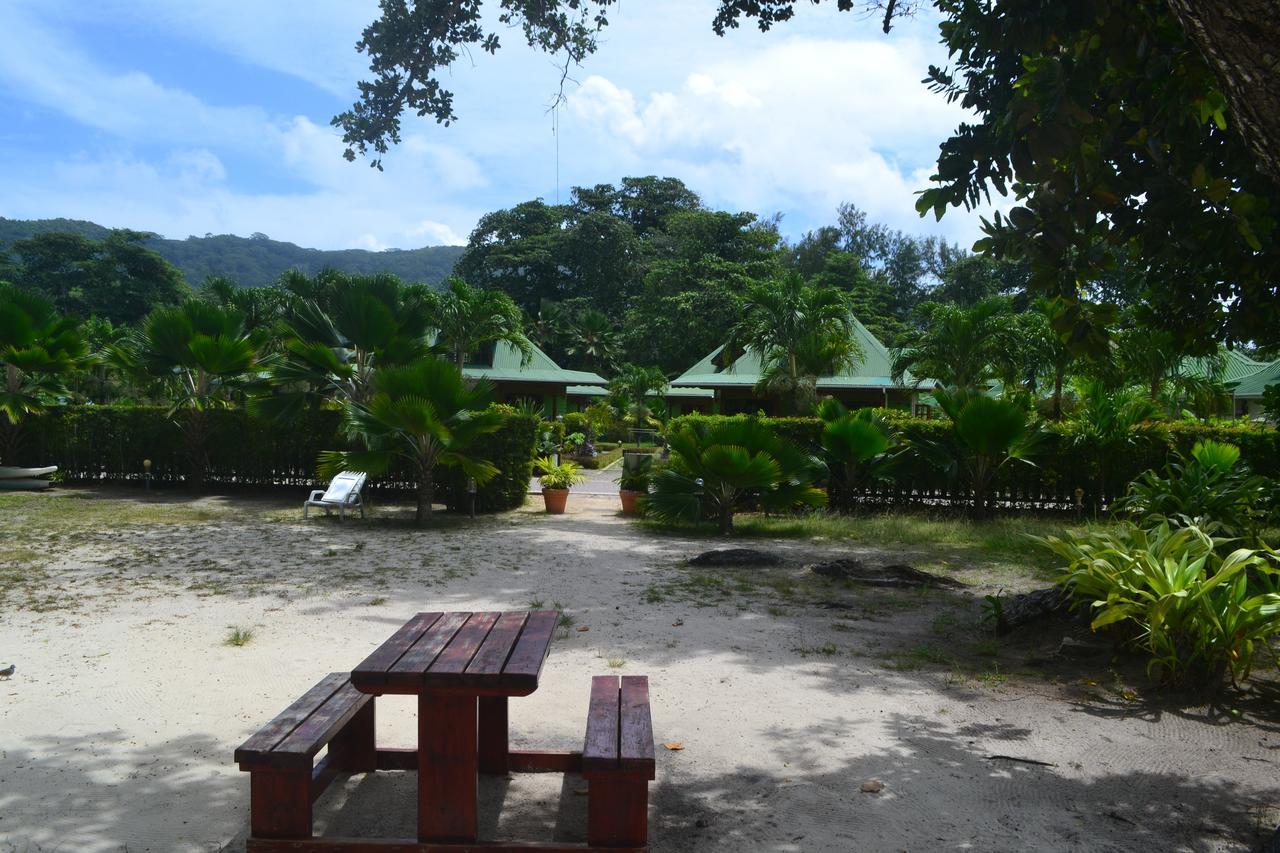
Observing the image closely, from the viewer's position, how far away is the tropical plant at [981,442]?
41.7 feet

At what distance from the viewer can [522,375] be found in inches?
1572

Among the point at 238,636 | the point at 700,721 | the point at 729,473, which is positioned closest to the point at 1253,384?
the point at 729,473

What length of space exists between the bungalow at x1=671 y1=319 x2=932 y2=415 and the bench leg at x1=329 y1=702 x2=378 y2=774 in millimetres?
27016

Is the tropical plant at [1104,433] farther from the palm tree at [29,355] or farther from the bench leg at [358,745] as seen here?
the palm tree at [29,355]

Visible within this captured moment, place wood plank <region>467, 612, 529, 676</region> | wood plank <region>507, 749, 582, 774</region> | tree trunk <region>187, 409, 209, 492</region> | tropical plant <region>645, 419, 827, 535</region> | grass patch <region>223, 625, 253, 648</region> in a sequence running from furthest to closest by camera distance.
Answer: tree trunk <region>187, 409, 209, 492</region> → tropical plant <region>645, 419, 827, 535</region> → grass patch <region>223, 625, 253, 648</region> → wood plank <region>507, 749, 582, 774</region> → wood plank <region>467, 612, 529, 676</region>

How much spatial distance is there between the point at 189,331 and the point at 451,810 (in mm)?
14639

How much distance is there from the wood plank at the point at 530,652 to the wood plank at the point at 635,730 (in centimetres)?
36

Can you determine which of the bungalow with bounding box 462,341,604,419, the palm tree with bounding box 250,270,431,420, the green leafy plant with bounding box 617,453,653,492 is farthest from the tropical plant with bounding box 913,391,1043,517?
the bungalow with bounding box 462,341,604,419

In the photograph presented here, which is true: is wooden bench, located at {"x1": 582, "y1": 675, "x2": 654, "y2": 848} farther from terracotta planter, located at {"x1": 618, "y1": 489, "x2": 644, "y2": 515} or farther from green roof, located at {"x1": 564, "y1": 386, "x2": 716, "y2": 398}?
green roof, located at {"x1": 564, "y1": 386, "x2": 716, "y2": 398}

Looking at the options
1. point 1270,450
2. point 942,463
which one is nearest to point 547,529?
point 942,463

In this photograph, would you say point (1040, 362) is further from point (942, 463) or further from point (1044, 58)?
point (1044, 58)

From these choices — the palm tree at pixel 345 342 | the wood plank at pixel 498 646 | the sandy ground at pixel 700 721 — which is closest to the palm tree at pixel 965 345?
the palm tree at pixel 345 342

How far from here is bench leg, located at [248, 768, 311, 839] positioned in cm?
289

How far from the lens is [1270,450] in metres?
12.4
